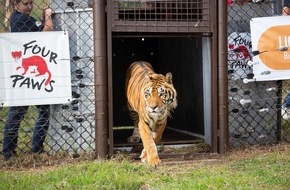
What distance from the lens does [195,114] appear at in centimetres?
648

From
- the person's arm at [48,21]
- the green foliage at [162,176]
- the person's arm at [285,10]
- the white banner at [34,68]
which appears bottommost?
the green foliage at [162,176]

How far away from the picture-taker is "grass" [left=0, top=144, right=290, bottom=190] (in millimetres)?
3668

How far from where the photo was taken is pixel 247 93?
207 inches

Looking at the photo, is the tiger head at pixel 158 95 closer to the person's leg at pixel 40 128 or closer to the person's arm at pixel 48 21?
the person's leg at pixel 40 128

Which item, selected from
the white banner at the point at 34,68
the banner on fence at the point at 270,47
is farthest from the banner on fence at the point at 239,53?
the white banner at the point at 34,68

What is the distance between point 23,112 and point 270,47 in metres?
2.56

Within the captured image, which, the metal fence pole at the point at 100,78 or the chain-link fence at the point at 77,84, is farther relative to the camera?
the chain-link fence at the point at 77,84

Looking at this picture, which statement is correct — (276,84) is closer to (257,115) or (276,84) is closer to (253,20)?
(257,115)

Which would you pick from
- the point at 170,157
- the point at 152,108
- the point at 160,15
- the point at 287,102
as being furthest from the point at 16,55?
the point at 287,102

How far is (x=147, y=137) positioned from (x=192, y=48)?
186 cm

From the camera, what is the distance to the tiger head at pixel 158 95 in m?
4.81

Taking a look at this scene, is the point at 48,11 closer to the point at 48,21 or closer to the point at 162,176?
the point at 48,21

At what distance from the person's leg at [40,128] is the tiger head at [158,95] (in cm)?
97

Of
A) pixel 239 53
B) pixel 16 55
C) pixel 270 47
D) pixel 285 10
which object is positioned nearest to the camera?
pixel 16 55
